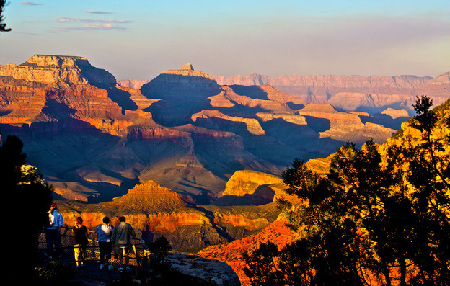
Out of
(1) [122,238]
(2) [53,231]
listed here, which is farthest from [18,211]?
(2) [53,231]

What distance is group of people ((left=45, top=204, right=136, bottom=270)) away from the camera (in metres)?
25.4

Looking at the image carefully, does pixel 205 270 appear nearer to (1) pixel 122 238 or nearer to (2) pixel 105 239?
(1) pixel 122 238

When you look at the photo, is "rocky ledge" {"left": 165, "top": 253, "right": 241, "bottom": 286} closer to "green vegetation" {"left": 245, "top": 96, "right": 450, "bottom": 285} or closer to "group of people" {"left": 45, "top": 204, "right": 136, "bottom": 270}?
"group of people" {"left": 45, "top": 204, "right": 136, "bottom": 270}

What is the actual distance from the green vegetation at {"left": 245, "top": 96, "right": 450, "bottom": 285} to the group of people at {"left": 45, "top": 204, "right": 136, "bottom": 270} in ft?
22.6

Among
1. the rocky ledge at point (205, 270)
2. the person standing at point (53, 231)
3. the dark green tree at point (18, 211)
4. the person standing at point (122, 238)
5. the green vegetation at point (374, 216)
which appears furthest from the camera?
the person standing at point (53, 231)

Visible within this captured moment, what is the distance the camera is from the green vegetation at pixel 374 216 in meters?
23.2

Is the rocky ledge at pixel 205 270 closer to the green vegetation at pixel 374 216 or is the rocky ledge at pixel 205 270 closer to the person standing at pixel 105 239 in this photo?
the person standing at pixel 105 239

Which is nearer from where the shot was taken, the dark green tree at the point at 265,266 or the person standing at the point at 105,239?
the person standing at the point at 105,239

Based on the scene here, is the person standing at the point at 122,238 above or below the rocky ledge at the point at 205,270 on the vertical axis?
above

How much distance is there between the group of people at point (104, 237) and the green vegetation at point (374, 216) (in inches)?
271

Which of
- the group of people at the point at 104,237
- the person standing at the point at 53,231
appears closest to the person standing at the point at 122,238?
the group of people at the point at 104,237

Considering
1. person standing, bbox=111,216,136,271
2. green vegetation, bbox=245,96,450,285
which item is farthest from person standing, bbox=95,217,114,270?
green vegetation, bbox=245,96,450,285

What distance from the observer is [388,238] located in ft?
79.6

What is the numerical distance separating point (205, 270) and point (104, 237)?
560cm
